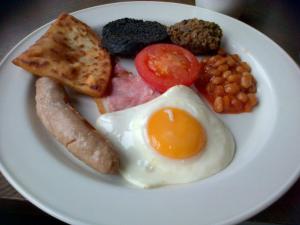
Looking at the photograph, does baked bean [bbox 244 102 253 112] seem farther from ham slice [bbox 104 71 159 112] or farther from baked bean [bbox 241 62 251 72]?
ham slice [bbox 104 71 159 112]

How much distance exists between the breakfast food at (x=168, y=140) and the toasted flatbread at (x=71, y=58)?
0.18 meters

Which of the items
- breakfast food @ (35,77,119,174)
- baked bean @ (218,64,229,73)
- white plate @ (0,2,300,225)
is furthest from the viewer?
baked bean @ (218,64,229,73)

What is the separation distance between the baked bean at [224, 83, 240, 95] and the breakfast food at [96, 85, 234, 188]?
0.48 ft

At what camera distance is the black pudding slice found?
156cm

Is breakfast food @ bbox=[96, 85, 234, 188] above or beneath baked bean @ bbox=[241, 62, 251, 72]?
beneath

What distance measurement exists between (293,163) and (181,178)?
1.05 ft

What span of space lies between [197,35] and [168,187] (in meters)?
0.69

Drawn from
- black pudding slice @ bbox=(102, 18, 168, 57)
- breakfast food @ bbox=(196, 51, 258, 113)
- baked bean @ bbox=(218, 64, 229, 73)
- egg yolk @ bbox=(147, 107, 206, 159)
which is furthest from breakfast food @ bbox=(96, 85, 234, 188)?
black pudding slice @ bbox=(102, 18, 168, 57)

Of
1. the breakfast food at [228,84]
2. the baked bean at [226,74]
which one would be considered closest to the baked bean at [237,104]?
the breakfast food at [228,84]

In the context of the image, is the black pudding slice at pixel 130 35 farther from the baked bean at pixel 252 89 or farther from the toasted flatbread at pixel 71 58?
the baked bean at pixel 252 89

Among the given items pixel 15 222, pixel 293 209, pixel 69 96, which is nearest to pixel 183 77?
pixel 69 96

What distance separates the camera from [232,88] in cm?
143

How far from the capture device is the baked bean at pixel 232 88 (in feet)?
4.67

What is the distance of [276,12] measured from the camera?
1.96 meters
